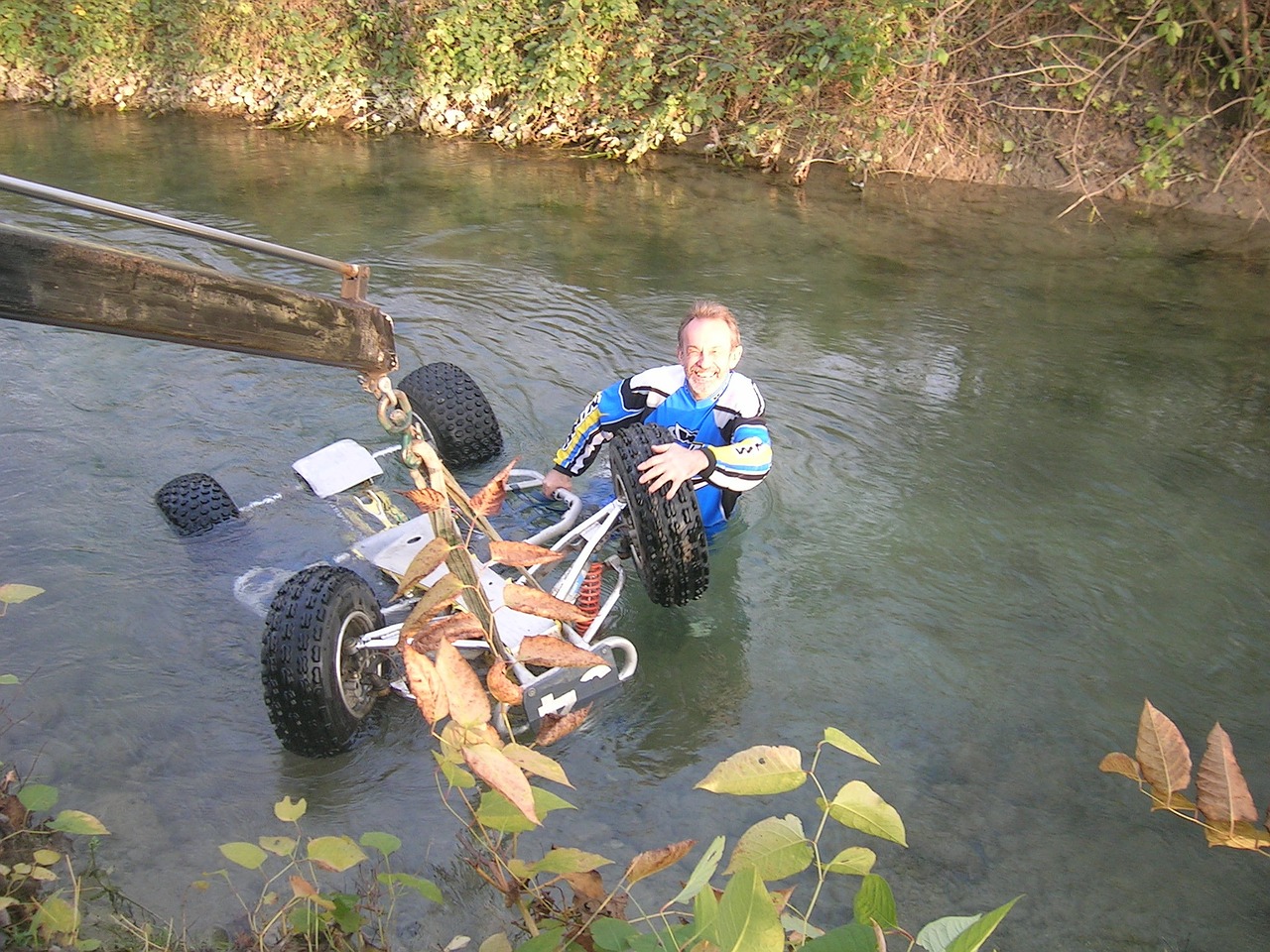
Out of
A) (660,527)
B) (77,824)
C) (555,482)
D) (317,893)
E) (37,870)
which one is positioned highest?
(660,527)

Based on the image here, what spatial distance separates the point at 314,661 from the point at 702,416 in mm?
2070

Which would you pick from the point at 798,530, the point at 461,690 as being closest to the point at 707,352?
the point at 798,530

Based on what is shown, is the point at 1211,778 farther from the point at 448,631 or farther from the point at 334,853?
the point at 334,853

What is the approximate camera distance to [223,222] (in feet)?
30.0

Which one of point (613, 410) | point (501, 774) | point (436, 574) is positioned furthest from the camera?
point (613, 410)

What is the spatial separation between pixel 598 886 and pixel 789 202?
8621 millimetres

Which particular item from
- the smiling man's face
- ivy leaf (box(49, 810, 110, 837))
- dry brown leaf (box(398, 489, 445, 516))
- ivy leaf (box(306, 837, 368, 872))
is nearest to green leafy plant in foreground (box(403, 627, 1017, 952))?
ivy leaf (box(306, 837, 368, 872))

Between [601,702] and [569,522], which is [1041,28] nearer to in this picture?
[569,522]

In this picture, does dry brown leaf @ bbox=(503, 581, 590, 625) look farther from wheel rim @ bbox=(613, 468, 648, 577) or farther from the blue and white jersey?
the blue and white jersey

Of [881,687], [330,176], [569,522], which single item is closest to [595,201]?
[330,176]

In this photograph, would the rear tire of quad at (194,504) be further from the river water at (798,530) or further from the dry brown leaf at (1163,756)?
the dry brown leaf at (1163,756)

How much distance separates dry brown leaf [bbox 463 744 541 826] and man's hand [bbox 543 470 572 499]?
10.8 feet

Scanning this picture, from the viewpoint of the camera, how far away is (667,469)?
4.16 meters

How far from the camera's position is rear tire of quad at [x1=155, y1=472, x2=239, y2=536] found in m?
5.21
